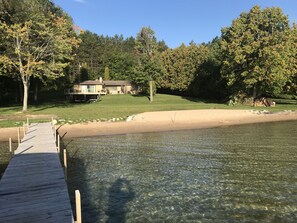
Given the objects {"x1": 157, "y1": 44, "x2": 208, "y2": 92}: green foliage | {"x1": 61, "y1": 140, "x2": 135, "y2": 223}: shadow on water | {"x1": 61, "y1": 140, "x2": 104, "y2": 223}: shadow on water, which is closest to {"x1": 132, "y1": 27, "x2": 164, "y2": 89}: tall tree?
{"x1": 157, "y1": 44, "x2": 208, "y2": 92}: green foliage

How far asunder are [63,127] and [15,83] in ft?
95.9

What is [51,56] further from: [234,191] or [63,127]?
[234,191]

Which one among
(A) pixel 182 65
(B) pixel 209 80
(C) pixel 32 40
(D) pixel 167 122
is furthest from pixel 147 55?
(D) pixel 167 122

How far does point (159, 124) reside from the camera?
31594 millimetres

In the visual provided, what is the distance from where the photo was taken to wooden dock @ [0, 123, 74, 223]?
24.2 ft

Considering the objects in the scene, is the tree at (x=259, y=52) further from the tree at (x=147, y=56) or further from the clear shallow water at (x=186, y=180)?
the clear shallow water at (x=186, y=180)

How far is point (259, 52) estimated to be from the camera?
4562 cm

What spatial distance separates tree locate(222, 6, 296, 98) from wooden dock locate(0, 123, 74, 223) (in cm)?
3849

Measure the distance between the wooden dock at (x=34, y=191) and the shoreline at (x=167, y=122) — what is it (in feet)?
37.9

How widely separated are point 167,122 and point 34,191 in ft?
80.0

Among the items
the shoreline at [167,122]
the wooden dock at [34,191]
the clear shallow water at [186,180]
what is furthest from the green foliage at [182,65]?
the wooden dock at [34,191]

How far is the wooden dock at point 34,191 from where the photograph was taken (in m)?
7.39

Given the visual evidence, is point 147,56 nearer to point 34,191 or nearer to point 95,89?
point 95,89

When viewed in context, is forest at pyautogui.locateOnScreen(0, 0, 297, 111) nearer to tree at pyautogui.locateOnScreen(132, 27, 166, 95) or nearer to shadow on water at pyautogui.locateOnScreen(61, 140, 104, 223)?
tree at pyautogui.locateOnScreen(132, 27, 166, 95)
